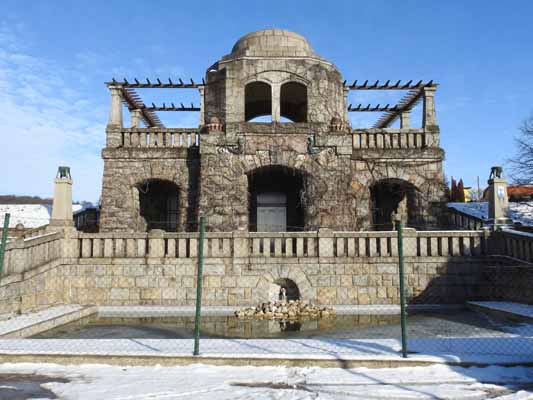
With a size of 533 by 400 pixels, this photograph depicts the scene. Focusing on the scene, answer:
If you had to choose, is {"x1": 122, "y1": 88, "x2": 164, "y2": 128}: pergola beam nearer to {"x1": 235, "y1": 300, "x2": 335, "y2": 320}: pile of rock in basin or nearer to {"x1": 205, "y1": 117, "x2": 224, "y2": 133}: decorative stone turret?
{"x1": 205, "y1": 117, "x2": 224, "y2": 133}: decorative stone turret

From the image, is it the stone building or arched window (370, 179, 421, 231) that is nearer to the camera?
the stone building

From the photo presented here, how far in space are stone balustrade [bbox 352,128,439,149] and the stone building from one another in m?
0.04

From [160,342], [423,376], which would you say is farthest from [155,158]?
[423,376]

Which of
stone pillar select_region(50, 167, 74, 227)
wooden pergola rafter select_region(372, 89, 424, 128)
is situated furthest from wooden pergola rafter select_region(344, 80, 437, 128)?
stone pillar select_region(50, 167, 74, 227)

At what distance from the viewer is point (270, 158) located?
613 inches

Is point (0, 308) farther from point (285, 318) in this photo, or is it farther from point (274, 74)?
point (274, 74)

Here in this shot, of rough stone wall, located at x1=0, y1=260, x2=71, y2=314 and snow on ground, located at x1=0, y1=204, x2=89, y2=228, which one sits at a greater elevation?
snow on ground, located at x1=0, y1=204, x2=89, y2=228

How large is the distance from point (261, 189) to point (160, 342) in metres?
11.8

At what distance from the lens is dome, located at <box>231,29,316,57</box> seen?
17422 millimetres

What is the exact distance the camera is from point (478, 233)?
40.6 ft

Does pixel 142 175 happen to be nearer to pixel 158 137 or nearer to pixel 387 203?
pixel 158 137

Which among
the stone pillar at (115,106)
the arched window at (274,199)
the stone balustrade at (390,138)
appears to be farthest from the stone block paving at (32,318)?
the stone balustrade at (390,138)

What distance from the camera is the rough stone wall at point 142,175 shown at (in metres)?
16.4

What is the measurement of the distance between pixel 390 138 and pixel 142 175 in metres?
9.48
